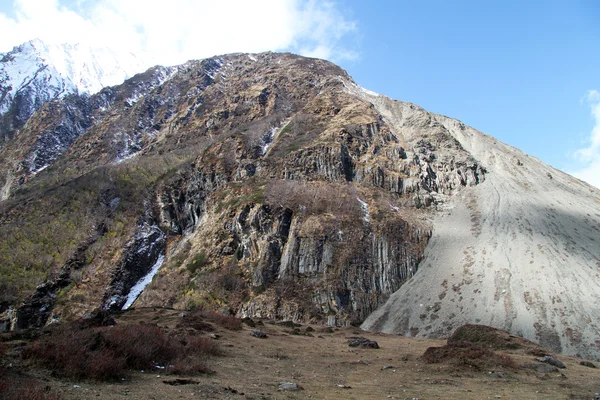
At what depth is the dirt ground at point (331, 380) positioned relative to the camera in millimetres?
13727

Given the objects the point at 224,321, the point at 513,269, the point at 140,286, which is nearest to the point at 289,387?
the point at 224,321

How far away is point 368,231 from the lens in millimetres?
71125

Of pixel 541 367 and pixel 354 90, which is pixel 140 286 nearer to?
pixel 541 367

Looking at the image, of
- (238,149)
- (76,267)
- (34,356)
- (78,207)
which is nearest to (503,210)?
(238,149)

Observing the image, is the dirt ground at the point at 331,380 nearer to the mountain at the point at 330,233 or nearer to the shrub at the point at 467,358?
the shrub at the point at 467,358

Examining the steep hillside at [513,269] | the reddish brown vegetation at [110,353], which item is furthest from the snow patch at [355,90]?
the reddish brown vegetation at [110,353]

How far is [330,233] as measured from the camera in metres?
70.2

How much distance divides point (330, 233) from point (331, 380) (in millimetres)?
51340

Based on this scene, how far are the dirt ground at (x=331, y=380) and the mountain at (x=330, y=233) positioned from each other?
24706 millimetres

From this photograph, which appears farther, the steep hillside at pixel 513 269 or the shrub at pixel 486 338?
the steep hillside at pixel 513 269

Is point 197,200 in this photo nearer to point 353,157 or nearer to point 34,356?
point 353,157

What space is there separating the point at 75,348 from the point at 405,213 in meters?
68.2

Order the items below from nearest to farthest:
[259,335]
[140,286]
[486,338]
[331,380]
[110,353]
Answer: [110,353]
[331,380]
[259,335]
[486,338]
[140,286]

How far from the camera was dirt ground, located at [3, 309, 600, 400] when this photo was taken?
13727 millimetres
